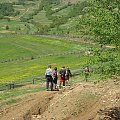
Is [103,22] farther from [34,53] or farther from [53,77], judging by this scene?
[34,53]

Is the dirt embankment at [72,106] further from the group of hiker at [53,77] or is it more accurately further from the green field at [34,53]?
the green field at [34,53]

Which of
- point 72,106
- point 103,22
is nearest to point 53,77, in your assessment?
point 72,106

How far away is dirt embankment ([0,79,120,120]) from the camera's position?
25281 mm

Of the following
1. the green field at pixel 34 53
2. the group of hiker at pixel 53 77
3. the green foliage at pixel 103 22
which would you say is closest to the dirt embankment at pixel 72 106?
the group of hiker at pixel 53 77

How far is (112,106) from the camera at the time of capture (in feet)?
84.3

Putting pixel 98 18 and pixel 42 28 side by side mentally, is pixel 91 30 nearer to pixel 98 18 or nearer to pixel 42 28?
pixel 98 18

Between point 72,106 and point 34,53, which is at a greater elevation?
point 72,106

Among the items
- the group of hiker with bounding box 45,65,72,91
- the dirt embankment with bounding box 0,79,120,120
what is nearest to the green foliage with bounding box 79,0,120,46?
the dirt embankment with bounding box 0,79,120,120

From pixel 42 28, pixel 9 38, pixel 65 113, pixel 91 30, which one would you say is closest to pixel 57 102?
pixel 65 113

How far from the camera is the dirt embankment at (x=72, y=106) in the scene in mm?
25281

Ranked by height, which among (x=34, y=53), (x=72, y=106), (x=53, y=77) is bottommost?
(x=34, y=53)

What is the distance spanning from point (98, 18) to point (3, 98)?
39.7 feet

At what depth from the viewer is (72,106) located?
26094 mm

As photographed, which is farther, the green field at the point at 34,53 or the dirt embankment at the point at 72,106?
the green field at the point at 34,53
